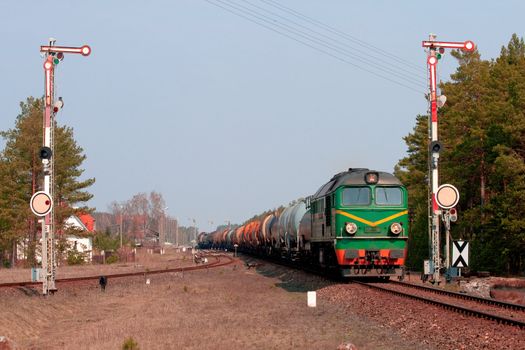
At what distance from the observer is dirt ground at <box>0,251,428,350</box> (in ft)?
45.8

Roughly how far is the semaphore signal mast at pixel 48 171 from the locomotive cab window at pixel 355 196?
10.0 metres

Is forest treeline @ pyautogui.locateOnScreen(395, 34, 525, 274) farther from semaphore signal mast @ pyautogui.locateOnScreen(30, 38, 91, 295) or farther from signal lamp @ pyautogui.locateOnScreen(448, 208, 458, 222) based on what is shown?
semaphore signal mast @ pyautogui.locateOnScreen(30, 38, 91, 295)

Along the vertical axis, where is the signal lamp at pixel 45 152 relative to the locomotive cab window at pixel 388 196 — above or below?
above

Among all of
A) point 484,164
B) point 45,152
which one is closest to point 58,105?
point 45,152

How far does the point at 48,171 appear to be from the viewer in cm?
2448

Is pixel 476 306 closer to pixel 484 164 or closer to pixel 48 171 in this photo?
pixel 48 171

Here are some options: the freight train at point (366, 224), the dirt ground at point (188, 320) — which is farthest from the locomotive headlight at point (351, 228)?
the dirt ground at point (188, 320)

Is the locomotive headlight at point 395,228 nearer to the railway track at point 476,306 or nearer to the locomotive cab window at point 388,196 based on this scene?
the locomotive cab window at point 388,196

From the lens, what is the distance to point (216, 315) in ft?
62.0

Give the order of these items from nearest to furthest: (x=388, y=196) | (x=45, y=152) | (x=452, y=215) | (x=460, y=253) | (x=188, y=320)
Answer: (x=188, y=320)
(x=460, y=253)
(x=45, y=152)
(x=388, y=196)
(x=452, y=215)

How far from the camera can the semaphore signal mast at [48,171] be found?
936 inches

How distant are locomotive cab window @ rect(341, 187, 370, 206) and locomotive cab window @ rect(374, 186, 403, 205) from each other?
345mm

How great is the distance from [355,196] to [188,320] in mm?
8758

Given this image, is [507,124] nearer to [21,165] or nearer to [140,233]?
[21,165]
